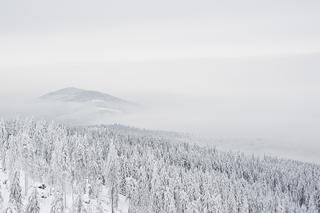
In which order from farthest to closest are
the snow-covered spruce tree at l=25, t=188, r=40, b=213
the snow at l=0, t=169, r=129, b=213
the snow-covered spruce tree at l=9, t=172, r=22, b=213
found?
1. the snow at l=0, t=169, r=129, b=213
2. the snow-covered spruce tree at l=9, t=172, r=22, b=213
3. the snow-covered spruce tree at l=25, t=188, r=40, b=213

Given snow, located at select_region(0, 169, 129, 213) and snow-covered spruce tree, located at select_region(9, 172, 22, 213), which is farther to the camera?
snow, located at select_region(0, 169, 129, 213)

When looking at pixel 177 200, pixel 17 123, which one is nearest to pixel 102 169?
pixel 177 200

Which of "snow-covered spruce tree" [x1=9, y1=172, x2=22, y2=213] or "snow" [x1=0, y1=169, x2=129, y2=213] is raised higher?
"snow-covered spruce tree" [x1=9, y1=172, x2=22, y2=213]

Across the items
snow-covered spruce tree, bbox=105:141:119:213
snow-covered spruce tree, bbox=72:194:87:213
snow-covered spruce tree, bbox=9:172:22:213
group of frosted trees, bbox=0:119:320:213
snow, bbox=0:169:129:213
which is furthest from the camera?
snow-covered spruce tree, bbox=105:141:119:213

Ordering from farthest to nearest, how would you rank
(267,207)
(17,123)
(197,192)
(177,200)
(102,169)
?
(17,123)
(267,207)
(102,169)
(197,192)
(177,200)

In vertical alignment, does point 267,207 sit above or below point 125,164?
below

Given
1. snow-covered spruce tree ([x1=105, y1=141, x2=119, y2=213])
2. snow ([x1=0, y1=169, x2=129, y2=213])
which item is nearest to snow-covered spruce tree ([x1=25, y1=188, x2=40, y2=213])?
snow ([x1=0, y1=169, x2=129, y2=213])

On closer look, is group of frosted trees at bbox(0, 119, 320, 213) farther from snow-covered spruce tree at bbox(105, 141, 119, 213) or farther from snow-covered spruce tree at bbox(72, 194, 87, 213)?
snow-covered spruce tree at bbox(72, 194, 87, 213)

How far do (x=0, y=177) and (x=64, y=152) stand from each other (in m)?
17.0

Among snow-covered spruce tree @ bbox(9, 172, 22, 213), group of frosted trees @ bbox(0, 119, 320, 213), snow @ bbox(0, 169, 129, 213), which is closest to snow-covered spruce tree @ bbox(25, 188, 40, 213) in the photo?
snow-covered spruce tree @ bbox(9, 172, 22, 213)

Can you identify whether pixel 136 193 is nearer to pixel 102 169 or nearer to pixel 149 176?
pixel 149 176

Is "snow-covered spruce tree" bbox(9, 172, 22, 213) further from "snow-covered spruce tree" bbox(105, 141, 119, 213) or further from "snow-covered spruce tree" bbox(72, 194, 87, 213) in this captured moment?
"snow-covered spruce tree" bbox(105, 141, 119, 213)

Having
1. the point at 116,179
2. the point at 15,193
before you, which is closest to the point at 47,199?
the point at 116,179

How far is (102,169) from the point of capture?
128m
